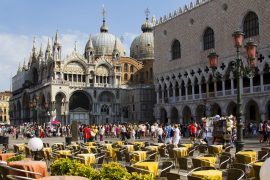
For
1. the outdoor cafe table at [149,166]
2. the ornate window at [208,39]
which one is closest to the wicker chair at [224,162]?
the outdoor cafe table at [149,166]

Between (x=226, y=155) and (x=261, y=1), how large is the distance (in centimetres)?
2703

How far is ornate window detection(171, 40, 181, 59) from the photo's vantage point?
44969 mm

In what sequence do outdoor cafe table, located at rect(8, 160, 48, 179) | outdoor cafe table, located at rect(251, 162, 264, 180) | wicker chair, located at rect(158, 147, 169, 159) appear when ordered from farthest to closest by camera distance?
wicker chair, located at rect(158, 147, 169, 159) < outdoor cafe table, located at rect(251, 162, 264, 180) < outdoor cafe table, located at rect(8, 160, 48, 179)

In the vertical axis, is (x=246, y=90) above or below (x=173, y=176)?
above

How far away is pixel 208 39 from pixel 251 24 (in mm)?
5748

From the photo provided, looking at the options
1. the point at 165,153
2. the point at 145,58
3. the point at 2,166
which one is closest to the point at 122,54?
the point at 145,58

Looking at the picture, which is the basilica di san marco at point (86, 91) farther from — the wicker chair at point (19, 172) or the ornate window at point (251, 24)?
the wicker chair at point (19, 172)

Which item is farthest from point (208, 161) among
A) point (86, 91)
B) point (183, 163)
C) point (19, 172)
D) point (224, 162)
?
point (86, 91)

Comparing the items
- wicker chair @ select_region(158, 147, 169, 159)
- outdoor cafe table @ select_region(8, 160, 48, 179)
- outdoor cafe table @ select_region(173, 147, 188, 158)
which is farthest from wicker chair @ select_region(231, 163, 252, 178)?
wicker chair @ select_region(158, 147, 169, 159)

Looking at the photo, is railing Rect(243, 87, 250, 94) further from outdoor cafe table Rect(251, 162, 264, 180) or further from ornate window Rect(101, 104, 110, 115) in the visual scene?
outdoor cafe table Rect(251, 162, 264, 180)

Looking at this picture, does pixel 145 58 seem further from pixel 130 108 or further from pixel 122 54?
pixel 130 108

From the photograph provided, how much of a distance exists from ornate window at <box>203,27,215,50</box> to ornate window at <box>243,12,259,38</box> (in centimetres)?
434

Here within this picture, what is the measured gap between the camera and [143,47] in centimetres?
6956

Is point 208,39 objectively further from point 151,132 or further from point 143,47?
point 143,47
